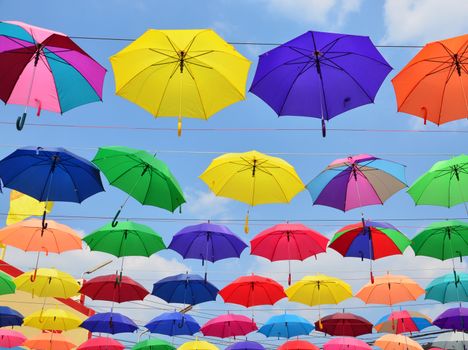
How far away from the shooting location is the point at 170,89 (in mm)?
7453

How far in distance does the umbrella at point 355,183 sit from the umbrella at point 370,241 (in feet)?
3.40

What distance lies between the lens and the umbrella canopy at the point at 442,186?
351 inches

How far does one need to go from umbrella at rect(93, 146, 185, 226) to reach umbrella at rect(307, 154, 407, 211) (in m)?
2.90

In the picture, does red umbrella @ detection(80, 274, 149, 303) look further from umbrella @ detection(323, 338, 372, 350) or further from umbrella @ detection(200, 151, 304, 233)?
umbrella @ detection(323, 338, 372, 350)

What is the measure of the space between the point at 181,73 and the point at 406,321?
36.9ft

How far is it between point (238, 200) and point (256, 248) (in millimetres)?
2305

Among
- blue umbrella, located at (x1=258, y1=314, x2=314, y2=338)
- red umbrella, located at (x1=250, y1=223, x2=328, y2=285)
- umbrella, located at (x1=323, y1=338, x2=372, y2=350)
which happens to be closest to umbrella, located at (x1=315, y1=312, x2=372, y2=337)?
blue umbrella, located at (x1=258, y1=314, x2=314, y2=338)

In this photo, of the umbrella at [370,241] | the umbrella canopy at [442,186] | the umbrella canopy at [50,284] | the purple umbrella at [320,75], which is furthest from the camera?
the umbrella canopy at [50,284]

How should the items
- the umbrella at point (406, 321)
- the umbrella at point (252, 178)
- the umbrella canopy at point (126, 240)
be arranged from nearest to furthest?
the umbrella at point (252, 178) → the umbrella canopy at point (126, 240) → the umbrella at point (406, 321)

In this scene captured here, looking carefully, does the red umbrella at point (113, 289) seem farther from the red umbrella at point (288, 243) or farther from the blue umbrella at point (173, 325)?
the red umbrella at point (288, 243)

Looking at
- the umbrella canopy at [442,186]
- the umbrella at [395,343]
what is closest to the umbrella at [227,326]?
the umbrella at [395,343]

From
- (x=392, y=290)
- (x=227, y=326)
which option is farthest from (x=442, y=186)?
(x=227, y=326)

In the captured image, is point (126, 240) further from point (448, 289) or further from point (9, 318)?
point (448, 289)

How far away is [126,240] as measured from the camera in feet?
36.7
